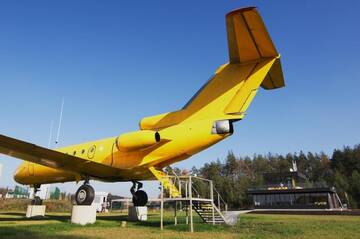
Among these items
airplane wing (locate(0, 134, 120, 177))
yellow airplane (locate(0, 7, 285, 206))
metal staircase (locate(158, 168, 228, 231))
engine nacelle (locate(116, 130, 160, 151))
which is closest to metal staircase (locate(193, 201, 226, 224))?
metal staircase (locate(158, 168, 228, 231))

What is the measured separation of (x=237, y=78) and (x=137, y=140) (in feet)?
16.5

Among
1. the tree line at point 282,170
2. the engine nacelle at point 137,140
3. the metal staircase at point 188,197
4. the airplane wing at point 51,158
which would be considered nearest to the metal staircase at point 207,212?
the metal staircase at point 188,197

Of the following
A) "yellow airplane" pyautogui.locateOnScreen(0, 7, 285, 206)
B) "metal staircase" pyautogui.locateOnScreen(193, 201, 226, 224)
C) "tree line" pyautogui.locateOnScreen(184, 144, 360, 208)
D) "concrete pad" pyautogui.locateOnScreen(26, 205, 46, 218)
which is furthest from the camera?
"tree line" pyautogui.locateOnScreen(184, 144, 360, 208)

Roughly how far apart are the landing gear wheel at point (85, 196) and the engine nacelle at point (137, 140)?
7.84 feet

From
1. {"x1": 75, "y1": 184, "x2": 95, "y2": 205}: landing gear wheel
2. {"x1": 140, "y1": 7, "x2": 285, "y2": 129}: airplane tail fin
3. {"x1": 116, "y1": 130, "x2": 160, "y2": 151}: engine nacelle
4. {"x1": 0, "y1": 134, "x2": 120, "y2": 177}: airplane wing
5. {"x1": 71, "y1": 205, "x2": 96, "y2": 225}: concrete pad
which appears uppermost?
{"x1": 140, "y1": 7, "x2": 285, "y2": 129}: airplane tail fin

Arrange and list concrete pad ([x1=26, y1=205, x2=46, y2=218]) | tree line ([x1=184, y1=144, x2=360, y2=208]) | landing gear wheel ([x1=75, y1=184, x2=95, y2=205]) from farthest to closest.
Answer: tree line ([x1=184, y1=144, x2=360, y2=208])
concrete pad ([x1=26, y1=205, x2=46, y2=218])
landing gear wheel ([x1=75, y1=184, x2=95, y2=205])

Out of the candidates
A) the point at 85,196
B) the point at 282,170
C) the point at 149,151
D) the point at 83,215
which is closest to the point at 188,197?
the point at 149,151

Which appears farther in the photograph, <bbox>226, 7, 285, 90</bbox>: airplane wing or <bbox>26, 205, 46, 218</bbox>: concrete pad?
<bbox>26, 205, 46, 218</bbox>: concrete pad

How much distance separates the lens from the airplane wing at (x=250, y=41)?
30.7 feet

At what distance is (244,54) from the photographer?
11.7 metres

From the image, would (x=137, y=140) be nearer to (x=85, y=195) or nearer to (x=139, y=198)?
(x=85, y=195)

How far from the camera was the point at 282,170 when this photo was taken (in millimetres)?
86750

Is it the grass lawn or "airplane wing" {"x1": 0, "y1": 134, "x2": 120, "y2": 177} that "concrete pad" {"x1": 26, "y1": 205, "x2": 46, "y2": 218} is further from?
the grass lawn

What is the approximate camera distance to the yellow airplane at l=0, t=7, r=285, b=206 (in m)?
11.9
